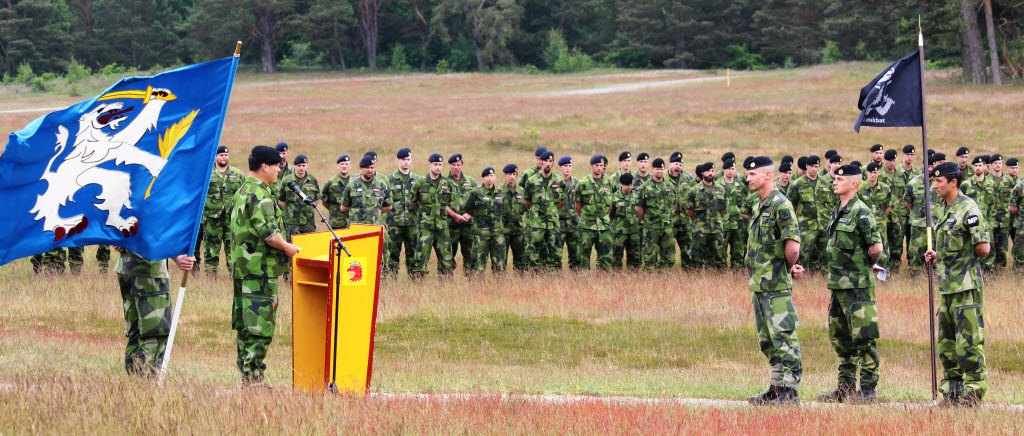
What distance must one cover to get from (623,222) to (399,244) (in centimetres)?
371

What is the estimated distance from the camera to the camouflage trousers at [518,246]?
53.7 feet

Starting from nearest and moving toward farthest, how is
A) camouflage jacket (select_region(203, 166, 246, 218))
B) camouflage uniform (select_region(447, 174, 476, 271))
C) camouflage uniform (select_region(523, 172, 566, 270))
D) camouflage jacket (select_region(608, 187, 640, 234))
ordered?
camouflage jacket (select_region(203, 166, 246, 218)), camouflage uniform (select_region(447, 174, 476, 271)), camouflage uniform (select_region(523, 172, 566, 270)), camouflage jacket (select_region(608, 187, 640, 234))

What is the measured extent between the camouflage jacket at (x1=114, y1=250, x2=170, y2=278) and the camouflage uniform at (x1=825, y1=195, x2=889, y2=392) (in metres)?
5.87

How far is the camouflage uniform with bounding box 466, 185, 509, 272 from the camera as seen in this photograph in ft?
51.8

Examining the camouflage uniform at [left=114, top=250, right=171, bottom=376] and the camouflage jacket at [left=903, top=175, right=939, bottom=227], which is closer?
the camouflage uniform at [left=114, top=250, right=171, bottom=376]

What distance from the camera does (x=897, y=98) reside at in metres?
8.77

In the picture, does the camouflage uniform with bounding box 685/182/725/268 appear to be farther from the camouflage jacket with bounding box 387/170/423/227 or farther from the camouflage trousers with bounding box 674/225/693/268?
the camouflage jacket with bounding box 387/170/423/227

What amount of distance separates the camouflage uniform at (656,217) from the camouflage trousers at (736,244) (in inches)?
36.1

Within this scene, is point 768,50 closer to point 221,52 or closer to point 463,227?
point 221,52

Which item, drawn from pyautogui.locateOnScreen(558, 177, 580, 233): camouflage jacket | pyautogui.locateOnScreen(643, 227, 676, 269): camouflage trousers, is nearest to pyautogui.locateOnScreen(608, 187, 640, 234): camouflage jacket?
pyautogui.locateOnScreen(643, 227, 676, 269): camouflage trousers

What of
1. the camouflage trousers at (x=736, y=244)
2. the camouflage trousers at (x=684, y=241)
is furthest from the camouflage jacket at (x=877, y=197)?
the camouflage trousers at (x=684, y=241)

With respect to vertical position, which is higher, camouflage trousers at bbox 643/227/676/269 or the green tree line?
the green tree line

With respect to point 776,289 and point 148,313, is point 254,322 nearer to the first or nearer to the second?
point 148,313

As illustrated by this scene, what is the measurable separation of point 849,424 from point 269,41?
76111 millimetres
